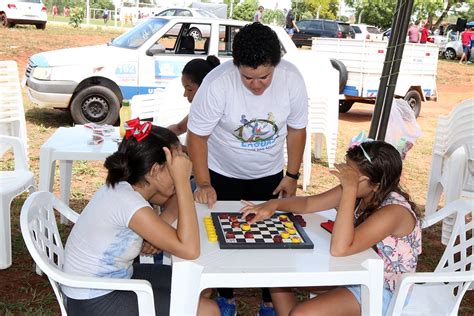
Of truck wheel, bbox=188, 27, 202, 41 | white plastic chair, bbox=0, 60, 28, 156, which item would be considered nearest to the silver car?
truck wheel, bbox=188, 27, 202, 41

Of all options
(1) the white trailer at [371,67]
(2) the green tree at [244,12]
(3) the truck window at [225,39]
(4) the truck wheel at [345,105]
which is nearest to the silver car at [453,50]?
(1) the white trailer at [371,67]

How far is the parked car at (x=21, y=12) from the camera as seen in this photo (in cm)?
1791

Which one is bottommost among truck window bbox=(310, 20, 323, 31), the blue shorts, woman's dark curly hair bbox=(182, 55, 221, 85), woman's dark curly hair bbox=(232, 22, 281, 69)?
the blue shorts

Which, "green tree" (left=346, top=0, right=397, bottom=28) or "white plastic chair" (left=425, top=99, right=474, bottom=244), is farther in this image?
"green tree" (left=346, top=0, right=397, bottom=28)

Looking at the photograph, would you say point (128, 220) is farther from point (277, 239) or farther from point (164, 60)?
point (164, 60)

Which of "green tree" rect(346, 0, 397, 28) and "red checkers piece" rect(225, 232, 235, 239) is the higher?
"green tree" rect(346, 0, 397, 28)

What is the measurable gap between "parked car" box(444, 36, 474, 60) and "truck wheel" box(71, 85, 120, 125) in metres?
18.7

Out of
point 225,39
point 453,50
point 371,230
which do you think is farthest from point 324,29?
point 371,230

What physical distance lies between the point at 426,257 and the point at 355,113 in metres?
6.90

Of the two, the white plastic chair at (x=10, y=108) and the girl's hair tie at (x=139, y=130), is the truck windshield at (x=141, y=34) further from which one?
the girl's hair tie at (x=139, y=130)

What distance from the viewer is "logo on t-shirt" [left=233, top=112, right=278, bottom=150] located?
249 cm

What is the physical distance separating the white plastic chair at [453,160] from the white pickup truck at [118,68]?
11.5 ft

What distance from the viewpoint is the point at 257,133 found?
2.53m

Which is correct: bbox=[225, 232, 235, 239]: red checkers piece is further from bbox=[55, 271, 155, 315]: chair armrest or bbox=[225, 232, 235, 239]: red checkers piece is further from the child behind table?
bbox=[55, 271, 155, 315]: chair armrest
